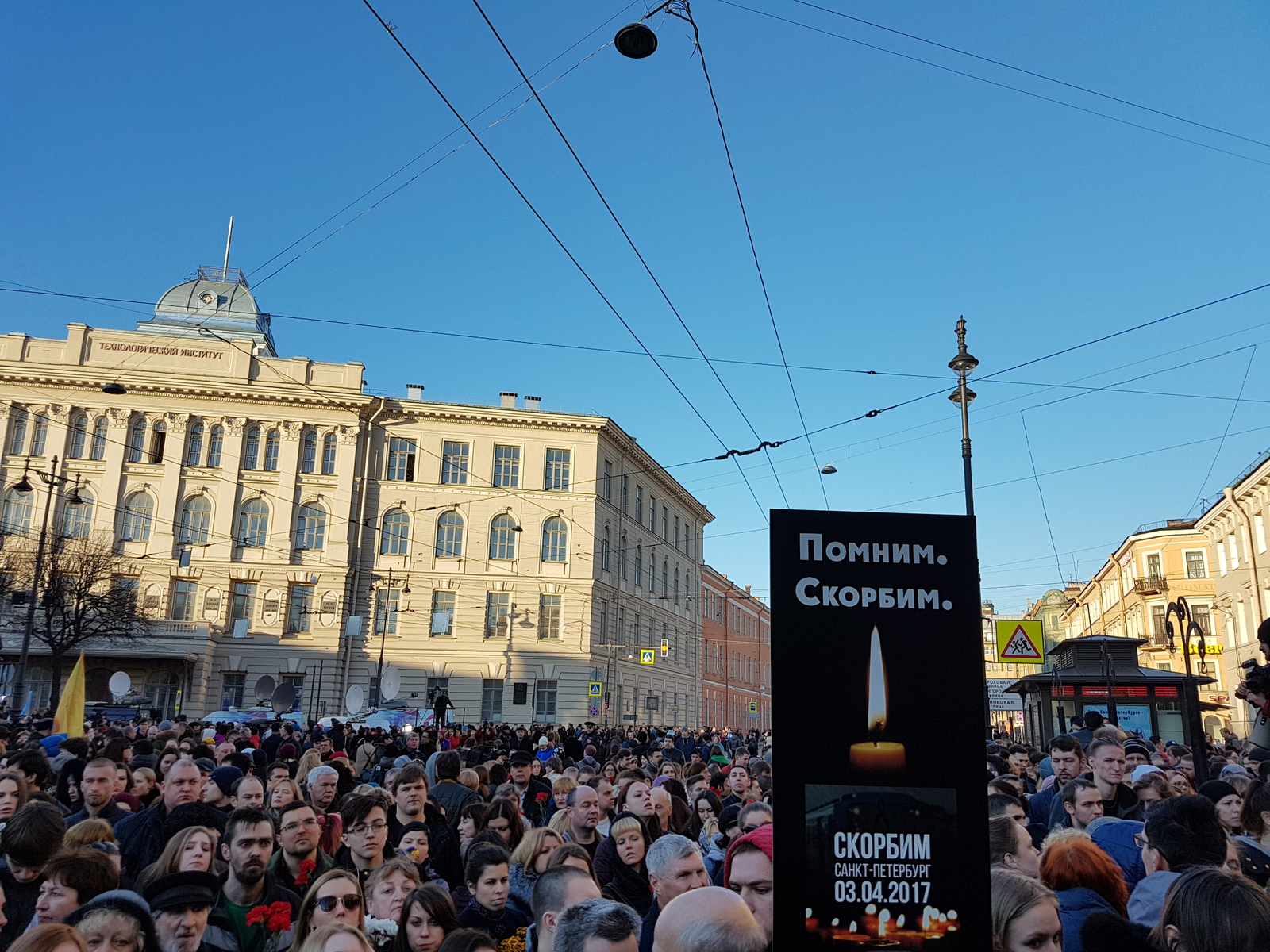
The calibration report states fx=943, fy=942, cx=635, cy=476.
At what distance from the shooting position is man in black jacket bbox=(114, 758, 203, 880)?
6.84 m

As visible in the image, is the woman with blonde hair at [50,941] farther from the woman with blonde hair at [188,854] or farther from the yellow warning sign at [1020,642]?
the yellow warning sign at [1020,642]

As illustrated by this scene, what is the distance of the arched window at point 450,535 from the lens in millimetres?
52188

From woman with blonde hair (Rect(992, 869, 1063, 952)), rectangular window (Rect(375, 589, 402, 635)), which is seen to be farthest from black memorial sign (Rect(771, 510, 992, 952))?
rectangular window (Rect(375, 589, 402, 635))

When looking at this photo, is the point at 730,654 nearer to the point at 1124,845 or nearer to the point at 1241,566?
the point at 1241,566

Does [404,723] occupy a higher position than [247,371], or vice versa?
[247,371]

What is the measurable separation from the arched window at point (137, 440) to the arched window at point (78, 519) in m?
2.99

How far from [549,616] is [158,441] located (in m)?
22.8

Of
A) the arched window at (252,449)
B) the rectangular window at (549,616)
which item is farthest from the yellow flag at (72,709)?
the arched window at (252,449)

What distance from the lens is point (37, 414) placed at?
4950 cm

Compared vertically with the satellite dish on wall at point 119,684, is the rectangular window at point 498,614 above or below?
above

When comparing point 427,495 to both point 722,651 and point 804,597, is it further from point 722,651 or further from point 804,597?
point 804,597

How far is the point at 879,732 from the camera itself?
2594 mm

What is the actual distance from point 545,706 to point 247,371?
953 inches

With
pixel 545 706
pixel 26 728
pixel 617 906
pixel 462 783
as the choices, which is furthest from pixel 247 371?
pixel 617 906
